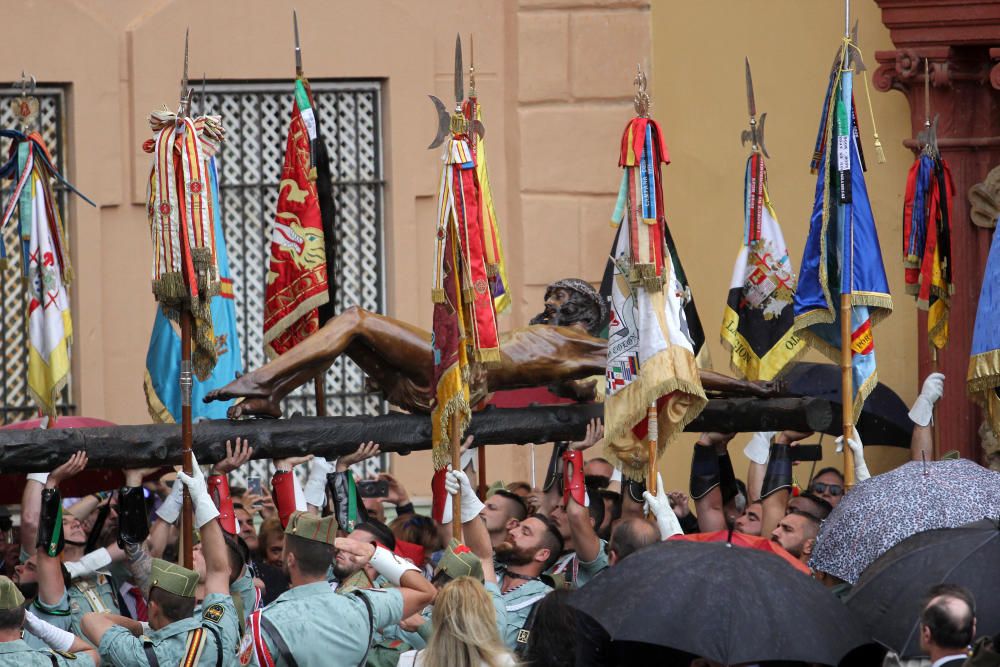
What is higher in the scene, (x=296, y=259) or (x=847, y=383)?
(x=296, y=259)

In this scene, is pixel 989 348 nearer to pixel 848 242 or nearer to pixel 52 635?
pixel 848 242

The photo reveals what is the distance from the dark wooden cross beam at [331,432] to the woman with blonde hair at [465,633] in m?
2.61

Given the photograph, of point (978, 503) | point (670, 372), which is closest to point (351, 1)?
point (670, 372)

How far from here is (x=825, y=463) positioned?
11.8 m

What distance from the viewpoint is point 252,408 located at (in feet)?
27.1

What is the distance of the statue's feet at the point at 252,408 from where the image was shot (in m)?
8.22

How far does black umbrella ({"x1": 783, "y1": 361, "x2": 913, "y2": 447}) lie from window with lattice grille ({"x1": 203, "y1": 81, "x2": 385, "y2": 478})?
10.0ft

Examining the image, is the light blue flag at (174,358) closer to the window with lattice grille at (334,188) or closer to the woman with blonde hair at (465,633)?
the window with lattice grille at (334,188)

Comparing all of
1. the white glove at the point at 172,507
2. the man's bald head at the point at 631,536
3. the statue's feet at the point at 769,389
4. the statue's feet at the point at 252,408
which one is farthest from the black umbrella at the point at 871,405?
the white glove at the point at 172,507

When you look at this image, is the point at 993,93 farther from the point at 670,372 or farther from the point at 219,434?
the point at 219,434

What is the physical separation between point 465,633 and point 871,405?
5117mm

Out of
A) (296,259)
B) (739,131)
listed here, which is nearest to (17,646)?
(296,259)

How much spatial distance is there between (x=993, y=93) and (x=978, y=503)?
219 inches

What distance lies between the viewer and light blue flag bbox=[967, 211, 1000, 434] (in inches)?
340
